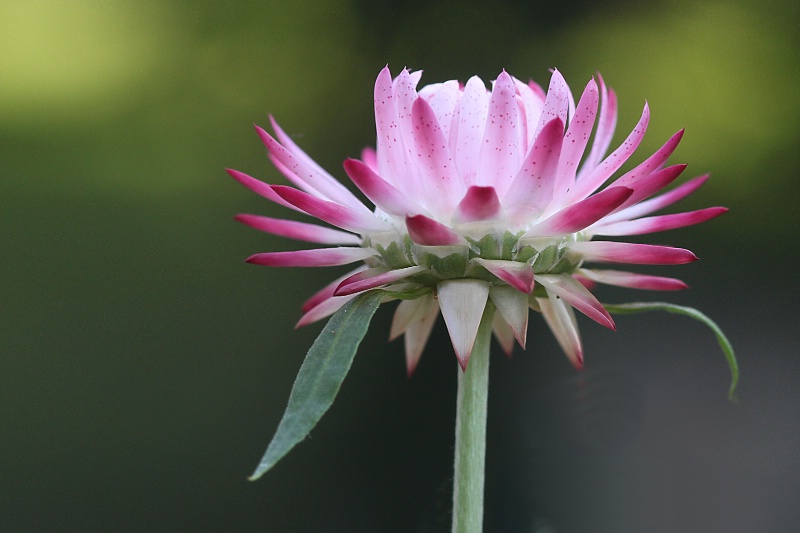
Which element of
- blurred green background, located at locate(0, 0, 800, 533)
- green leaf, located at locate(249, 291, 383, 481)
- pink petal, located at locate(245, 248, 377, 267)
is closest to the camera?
green leaf, located at locate(249, 291, 383, 481)

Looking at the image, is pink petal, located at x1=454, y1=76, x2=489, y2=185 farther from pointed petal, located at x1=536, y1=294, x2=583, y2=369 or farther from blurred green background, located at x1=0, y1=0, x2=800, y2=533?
blurred green background, located at x1=0, y1=0, x2=800, y2=533

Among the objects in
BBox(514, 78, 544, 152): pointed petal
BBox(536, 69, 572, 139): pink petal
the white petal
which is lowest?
the white petal

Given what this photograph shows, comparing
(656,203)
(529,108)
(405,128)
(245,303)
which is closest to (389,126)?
(405,128)

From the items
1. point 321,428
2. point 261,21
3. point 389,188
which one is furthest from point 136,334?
point 389,188

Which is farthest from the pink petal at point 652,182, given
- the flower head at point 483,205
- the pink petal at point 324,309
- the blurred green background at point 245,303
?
the blurred green background at point 245,303

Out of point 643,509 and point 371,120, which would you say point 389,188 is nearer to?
point 643,509

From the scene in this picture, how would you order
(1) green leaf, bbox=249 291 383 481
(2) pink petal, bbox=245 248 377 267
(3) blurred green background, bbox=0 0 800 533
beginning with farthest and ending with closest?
(3) blurred green background, bbox=0 0 800 533 < (2) pink petal, bbox=245 248 377 267 < (1) green leaf, bbox=249 291 383 481

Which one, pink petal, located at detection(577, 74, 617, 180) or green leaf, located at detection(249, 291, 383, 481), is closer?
green leaf, located at detection(249, 291, 383, 481)

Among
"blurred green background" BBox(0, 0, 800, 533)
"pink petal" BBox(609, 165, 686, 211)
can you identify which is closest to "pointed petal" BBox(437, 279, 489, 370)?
"pink petal" BBox(609, 165, 686, 211)

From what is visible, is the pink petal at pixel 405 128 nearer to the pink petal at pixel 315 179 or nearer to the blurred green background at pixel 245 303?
the pink petal at pixel 315 179
